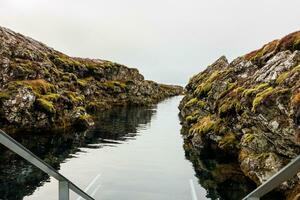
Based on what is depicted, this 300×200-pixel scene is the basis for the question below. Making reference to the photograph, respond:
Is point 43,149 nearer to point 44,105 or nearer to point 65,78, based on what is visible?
point 44,105

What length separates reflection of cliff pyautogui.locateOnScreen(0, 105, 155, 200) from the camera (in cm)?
3488

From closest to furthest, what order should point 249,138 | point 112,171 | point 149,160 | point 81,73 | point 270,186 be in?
point 270,186, point 249,138, point 112,171, point 149,160, point 81,73

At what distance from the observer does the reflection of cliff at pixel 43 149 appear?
34884 mm

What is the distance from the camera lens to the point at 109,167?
46969 mm

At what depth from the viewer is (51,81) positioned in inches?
3561

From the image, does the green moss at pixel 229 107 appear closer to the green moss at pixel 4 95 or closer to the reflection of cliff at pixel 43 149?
the reflection of cliff at pixel 43 149

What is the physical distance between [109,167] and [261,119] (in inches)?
861

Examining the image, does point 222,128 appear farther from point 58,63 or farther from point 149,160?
Result: point 58,63

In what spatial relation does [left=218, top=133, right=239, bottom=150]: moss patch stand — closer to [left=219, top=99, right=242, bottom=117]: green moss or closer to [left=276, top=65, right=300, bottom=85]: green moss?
[left=219, top=99, right=242, bottom=117]: green moss

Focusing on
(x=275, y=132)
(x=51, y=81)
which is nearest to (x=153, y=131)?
(x=51, y=81)

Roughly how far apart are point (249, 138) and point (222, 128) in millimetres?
10053

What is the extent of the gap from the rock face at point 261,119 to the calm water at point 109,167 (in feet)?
16.7

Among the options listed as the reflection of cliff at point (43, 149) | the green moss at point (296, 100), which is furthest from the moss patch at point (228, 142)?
the reflection of cliff at point (43, 149)

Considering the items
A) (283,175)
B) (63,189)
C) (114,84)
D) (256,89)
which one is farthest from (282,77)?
(114,84)
